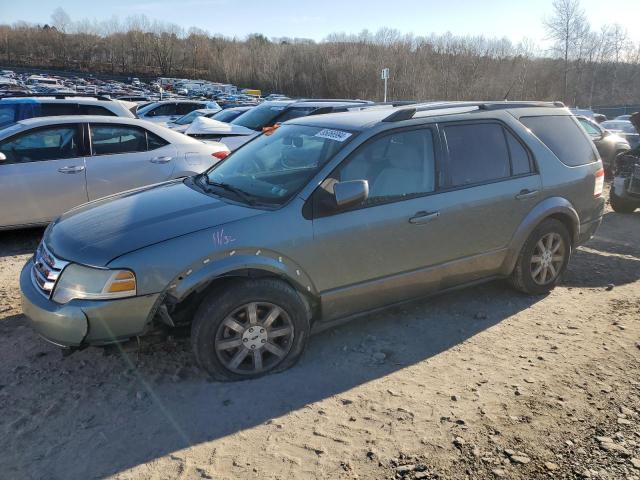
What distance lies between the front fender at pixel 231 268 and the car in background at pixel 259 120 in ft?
20.3

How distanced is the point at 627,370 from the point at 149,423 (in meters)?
3.21

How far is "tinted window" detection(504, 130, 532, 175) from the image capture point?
4.52 meters

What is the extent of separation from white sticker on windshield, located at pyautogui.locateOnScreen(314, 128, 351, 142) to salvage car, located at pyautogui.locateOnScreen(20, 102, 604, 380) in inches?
0.5

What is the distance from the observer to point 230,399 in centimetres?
325

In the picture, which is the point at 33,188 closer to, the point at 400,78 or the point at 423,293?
the point at 423,293

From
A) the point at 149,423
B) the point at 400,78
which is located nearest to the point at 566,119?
the point at 149,423

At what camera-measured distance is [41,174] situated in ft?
20.5

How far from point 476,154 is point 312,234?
1.71 m

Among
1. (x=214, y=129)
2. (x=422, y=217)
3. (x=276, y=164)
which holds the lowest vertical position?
(x=422, y=217)

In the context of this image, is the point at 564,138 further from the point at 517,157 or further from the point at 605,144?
the point at 605,144

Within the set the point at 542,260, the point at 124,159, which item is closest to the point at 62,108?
the point at 124,159

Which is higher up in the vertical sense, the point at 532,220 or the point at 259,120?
the point at 259,120

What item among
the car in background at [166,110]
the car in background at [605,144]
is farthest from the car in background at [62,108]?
the car in background at [605,144]

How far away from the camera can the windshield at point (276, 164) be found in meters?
3.71
